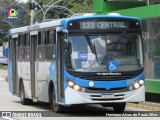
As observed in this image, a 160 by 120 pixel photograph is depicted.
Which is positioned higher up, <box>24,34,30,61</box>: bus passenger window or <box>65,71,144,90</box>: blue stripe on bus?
<box>24,34,30,61</box>: bus passenger window

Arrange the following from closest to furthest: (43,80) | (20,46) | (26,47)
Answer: (43,80) < (26,47) < (20,46)

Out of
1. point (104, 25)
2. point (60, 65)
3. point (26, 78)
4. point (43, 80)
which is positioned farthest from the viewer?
point (26, 78)

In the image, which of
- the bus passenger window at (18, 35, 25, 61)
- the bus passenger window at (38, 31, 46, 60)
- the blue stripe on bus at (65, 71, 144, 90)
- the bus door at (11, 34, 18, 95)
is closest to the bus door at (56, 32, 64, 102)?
the blue stripe on bus at (65, 71, 144, 90)

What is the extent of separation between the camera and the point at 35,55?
1853cm

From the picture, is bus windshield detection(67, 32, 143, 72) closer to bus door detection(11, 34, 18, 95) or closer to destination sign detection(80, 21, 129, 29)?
destination sign detection(80, 21, 129, 29)

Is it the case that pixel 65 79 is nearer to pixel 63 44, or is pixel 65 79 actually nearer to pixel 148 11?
pixel 63 44

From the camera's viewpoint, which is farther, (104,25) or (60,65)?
(60,65)

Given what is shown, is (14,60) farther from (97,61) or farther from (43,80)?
(97,61)

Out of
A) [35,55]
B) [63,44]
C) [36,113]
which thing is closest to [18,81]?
[35,55]

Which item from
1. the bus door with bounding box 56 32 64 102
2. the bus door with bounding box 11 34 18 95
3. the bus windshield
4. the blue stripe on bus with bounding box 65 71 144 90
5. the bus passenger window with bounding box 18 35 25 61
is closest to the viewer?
the blue stripe on bus with bounding box 65 71 144 90

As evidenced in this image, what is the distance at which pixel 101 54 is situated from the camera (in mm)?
14758

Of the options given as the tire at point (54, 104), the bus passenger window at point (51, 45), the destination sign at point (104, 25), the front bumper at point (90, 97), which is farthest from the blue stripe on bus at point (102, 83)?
the bus passenger window at point (51, 45)

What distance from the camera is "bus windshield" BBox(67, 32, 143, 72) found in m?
14.7

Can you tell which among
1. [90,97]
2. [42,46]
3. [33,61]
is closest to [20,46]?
[33,61]
